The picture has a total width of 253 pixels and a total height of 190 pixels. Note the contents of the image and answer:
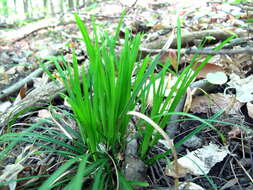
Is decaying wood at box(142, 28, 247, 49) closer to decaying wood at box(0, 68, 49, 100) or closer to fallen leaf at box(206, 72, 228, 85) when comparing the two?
fallen leaf at box(206, 72, 228, 85)

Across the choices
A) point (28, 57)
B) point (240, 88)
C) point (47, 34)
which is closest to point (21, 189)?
point (240, 88)

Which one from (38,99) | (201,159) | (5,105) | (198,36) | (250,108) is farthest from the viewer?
(198,36)

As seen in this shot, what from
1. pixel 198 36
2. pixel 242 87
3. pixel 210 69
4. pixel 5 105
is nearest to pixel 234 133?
pixel 242 87

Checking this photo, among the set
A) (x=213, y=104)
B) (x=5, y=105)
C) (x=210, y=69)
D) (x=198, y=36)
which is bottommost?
(x=5, y=105)

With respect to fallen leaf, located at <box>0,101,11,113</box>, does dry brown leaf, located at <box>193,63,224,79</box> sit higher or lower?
higher


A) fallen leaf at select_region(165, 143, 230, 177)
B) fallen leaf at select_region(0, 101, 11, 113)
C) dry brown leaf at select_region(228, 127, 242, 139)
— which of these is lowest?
fallen leaf at select_region(0, 101, 11, 113)

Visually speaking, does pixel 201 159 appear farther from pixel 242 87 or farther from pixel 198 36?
pixel 198 36

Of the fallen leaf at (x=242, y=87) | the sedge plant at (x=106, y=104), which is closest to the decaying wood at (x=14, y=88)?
the sedge plant at (x=106, y=104)

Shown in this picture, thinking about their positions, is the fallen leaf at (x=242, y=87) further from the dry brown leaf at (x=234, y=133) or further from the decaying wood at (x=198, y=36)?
the decaying wood at (x=198, y=36)

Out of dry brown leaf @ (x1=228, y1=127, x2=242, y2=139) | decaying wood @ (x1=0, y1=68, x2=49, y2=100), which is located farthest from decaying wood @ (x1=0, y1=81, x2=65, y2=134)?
dry brown leaf @ (x1=228, y1=127, x2=242, y2=139)

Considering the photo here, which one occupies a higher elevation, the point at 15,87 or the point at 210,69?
the point at 210,69

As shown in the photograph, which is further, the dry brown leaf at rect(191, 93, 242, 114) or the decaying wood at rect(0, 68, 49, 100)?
the decaying wood at rect(0, 68, 49, 100)

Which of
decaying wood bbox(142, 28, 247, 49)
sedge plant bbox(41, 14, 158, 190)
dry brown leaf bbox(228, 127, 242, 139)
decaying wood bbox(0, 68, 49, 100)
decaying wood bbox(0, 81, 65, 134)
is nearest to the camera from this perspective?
sedge plant bbox(41, 14, 158, 190)
